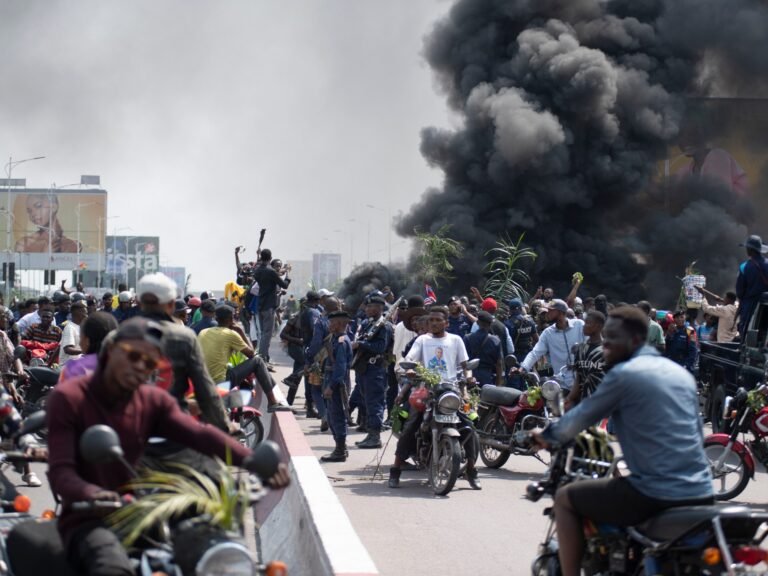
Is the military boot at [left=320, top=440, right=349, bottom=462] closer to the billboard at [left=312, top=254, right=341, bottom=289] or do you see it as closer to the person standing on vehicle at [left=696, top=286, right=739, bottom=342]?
the person standing on vehicle at [left=696, top=286, right=739, bottom=342]

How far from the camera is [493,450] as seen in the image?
42.3 feet

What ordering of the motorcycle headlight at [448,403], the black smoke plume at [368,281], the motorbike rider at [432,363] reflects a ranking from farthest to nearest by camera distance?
the black smoke plume at [368,281]
the motorbike rider at [432,363]
the motorcycle headlight at [448,403]

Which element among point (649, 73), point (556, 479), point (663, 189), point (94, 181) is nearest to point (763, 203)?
point (663, 189)

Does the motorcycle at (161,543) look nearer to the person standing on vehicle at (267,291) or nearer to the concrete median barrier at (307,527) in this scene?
the concrete median barrier at (307,527)

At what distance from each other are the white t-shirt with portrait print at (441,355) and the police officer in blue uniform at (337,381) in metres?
1.85

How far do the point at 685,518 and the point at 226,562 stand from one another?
1.93 meters

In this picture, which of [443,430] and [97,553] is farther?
[443,430]

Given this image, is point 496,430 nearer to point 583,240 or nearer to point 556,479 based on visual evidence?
point 556,479

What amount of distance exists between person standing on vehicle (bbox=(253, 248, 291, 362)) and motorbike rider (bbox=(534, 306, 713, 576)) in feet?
49.5

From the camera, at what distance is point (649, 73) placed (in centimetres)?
4659

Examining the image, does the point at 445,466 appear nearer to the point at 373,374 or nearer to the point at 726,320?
the point at 373,374

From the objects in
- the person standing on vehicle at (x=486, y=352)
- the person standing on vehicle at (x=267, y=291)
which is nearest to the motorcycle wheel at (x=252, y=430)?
the person standing on vehicle at (x=486, y=352)

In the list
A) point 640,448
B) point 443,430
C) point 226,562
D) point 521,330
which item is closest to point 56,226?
point 521,330

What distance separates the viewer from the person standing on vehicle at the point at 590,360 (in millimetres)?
10320
